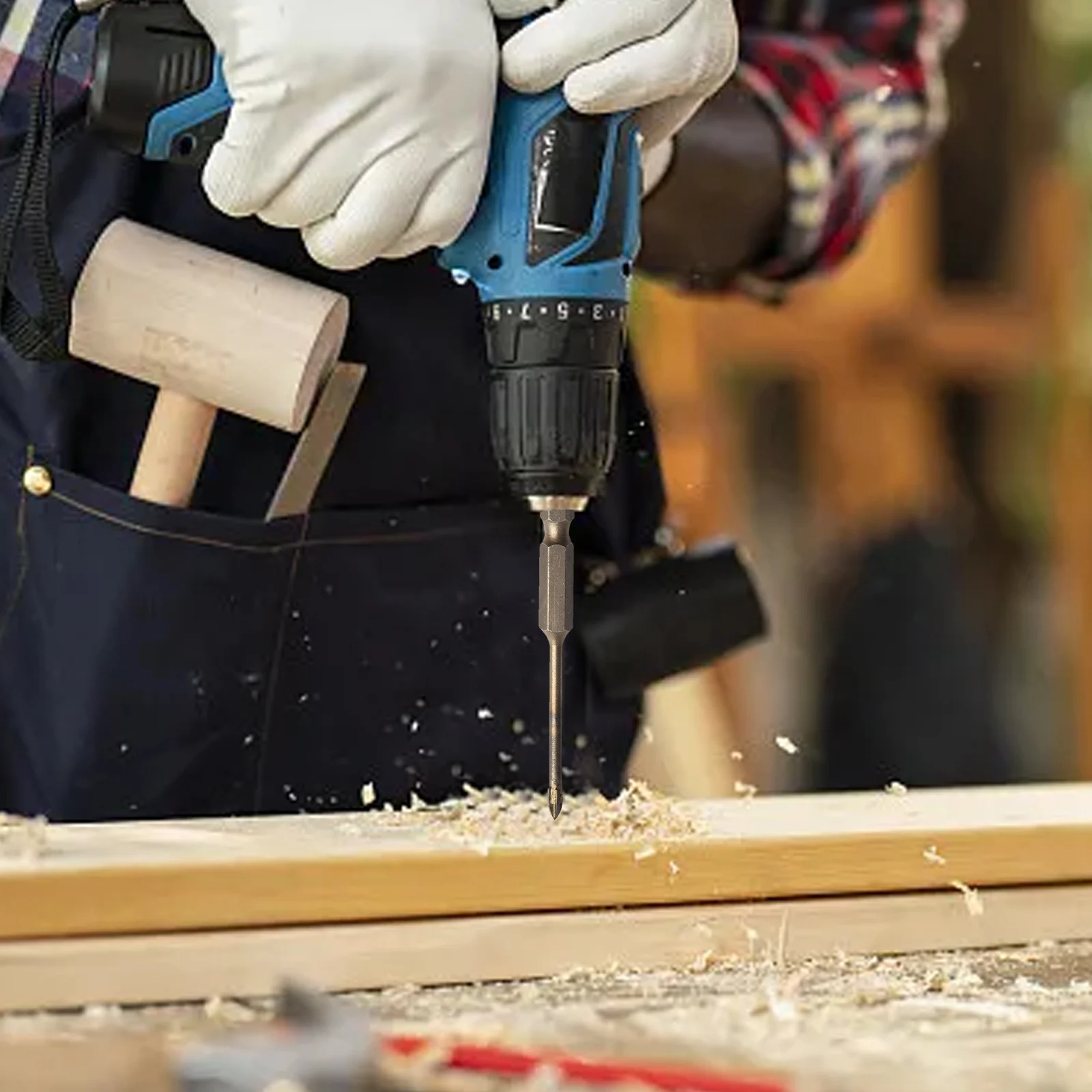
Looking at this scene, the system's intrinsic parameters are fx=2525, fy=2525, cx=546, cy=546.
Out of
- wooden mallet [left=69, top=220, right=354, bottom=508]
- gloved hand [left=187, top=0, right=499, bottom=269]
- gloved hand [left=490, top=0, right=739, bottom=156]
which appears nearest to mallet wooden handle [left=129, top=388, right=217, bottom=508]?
wooden mallet [left=69, top=220, right=354, bottom=508]

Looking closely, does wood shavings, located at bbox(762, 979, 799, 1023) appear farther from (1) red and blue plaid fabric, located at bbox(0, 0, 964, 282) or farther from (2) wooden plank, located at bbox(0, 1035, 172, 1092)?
(1) red and blue plaid fabric, located at bbox(0, 0, 964, 282)

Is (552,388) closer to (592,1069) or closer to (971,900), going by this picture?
(971,900)

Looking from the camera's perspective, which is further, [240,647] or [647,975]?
[240,647]

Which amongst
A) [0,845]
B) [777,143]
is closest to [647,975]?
[0,845]

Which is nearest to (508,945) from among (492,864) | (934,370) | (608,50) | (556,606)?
(492,864)

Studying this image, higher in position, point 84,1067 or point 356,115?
point 356,115

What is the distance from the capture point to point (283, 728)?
172cm

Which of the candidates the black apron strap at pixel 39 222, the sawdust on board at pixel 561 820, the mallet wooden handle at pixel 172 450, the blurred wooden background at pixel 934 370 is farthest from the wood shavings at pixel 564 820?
the blurred wooden background at pixel 934 370

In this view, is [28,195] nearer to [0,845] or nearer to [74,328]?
[74,328]

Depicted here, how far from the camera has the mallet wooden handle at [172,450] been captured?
1.64m

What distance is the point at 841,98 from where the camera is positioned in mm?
2041

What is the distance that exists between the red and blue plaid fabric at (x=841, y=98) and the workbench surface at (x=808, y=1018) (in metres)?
0.76

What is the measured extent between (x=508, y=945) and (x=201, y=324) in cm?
47

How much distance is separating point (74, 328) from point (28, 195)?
11cm
